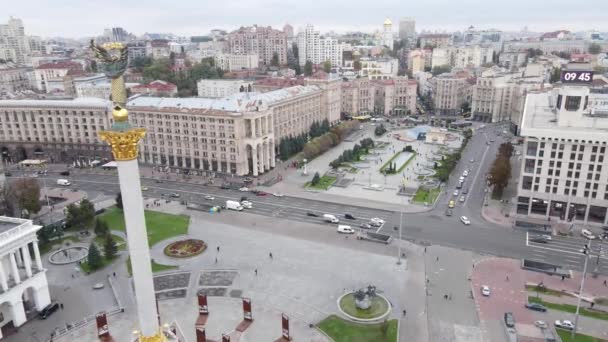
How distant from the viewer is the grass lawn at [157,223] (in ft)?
262

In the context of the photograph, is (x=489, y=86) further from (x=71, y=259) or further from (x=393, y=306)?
(x=71, y=259)

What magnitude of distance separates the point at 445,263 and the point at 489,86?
13188cm

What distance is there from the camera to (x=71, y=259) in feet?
232

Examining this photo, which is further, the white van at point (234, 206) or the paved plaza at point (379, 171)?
the paved plaza at point (379, 171)

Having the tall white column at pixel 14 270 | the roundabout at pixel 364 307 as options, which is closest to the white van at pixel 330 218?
the roundabout at pixel 364 307

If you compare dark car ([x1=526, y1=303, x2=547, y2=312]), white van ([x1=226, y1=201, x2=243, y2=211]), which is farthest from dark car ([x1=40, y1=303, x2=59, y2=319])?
dark car ([x1=526, y1=303, x2=547, y2=312])

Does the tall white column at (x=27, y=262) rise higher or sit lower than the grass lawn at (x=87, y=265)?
higher

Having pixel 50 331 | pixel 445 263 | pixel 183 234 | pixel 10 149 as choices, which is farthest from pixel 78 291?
pixel 10 149

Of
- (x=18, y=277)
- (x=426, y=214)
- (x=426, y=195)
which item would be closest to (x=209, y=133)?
(x=426, y=195)

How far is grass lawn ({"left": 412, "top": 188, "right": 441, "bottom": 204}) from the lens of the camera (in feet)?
314

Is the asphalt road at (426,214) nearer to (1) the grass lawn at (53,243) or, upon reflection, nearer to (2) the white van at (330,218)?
(2) the white van at (330,218)

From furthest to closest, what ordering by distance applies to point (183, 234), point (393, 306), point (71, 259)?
point (183, 234) < point (71, 259) < point (393, 306)

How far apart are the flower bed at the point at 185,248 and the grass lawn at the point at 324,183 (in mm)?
36101

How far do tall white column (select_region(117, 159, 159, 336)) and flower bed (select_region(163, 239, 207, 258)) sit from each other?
39.5 m
